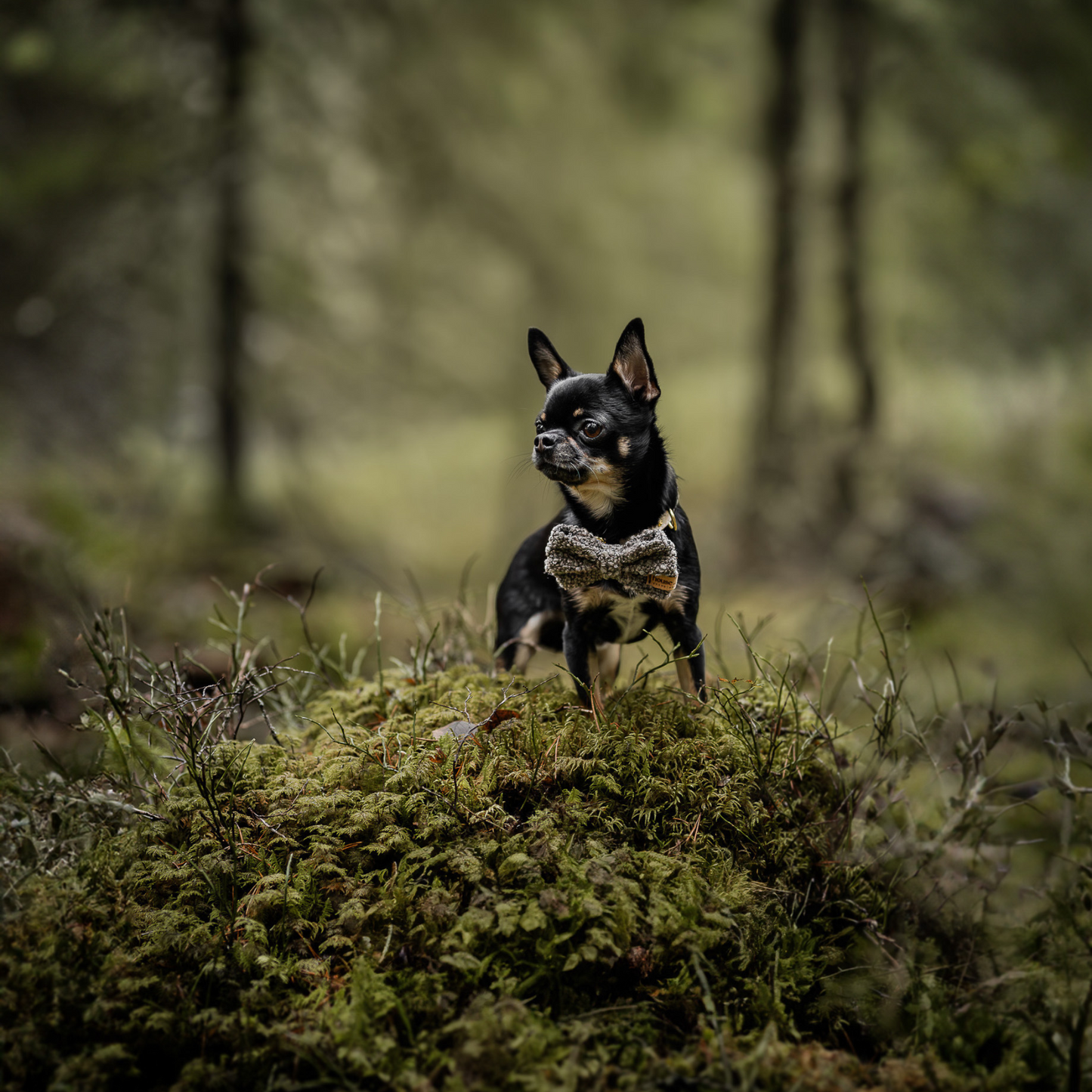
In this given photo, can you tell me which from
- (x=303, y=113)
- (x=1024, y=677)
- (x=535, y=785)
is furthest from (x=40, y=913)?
(x=303, y=113)

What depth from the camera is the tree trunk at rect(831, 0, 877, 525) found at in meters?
8.23

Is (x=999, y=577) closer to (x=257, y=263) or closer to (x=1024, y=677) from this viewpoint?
(x=1024, y=677)

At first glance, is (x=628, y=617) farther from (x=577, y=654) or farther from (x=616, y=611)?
(x=577, y=654)

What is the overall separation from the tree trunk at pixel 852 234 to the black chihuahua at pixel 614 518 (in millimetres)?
6559

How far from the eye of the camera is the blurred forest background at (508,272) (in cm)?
759

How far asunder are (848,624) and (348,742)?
4749 mm

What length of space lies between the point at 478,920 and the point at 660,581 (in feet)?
3.49

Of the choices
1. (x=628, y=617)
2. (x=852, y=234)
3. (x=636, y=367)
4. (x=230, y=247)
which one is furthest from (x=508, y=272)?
(x=628, y=617)

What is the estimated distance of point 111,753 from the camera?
8.40ft

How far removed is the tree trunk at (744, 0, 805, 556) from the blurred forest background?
0.03 meters

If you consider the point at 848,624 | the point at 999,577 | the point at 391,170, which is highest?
the point at 391,170

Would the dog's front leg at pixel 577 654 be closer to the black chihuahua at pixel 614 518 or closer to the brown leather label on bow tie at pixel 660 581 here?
the black chihuahua at pixel 614 518

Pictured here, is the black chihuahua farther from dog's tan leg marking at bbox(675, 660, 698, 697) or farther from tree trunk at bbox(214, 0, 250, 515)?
tree trunk at bbox(214, 0, 250, 515)

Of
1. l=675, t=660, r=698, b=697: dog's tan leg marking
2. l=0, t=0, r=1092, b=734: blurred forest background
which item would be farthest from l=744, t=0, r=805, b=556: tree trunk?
l=675, t=660, r=698, b=697: dog's tan leg marking
